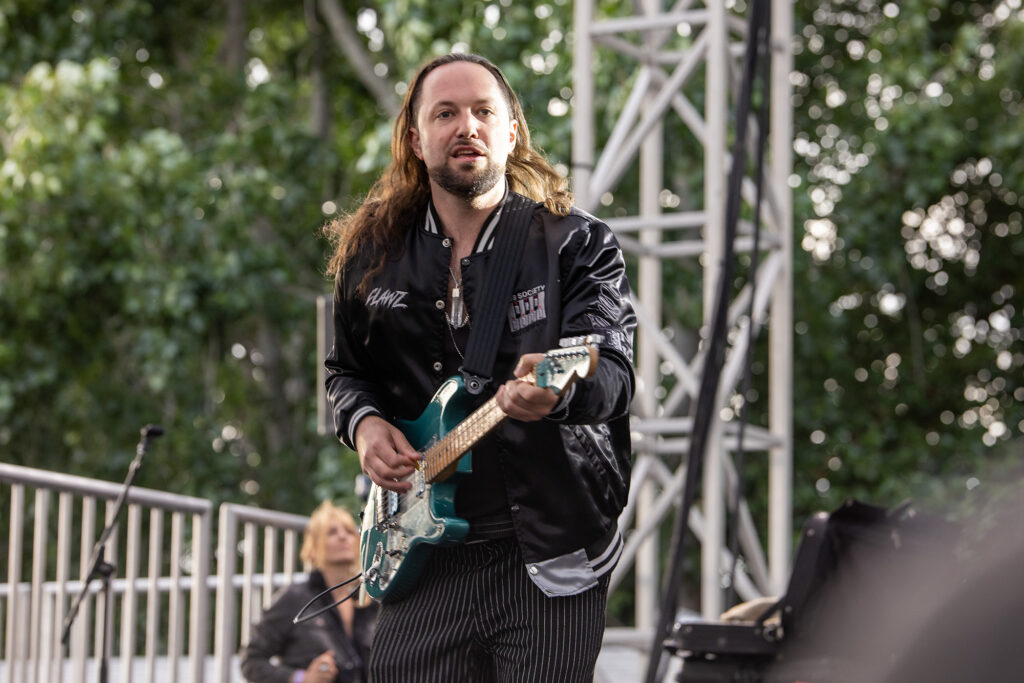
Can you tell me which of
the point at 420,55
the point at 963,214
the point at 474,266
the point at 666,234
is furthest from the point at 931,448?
the point at 474,266

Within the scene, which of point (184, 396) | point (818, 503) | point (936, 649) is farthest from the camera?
point (184, 396)

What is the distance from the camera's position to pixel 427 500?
2092 millimetres

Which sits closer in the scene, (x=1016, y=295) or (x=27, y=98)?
(x=27, y=98)

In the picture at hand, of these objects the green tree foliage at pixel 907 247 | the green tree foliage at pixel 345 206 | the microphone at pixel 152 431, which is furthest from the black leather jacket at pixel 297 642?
the green tree foliage at pixel 907 247

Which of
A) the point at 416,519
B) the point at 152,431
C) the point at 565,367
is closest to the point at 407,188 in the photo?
the point at 416,519

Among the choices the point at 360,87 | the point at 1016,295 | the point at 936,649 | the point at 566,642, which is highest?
the point at 360,87

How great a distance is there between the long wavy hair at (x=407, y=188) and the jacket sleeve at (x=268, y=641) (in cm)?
318

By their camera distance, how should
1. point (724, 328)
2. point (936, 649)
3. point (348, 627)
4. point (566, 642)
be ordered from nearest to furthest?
1. point (936, 649)
2. point (566, 642)
3. point (724, 328)
4. point (348, 627)

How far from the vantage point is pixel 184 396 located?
13000 millimetres

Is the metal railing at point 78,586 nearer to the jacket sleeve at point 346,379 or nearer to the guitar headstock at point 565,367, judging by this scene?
the jacket sleeve at point 346,379

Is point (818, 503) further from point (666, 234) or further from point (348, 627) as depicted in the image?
point (348, 627)

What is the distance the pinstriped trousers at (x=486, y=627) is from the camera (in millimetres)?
2018

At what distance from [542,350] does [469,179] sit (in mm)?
293

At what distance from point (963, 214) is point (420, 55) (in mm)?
4763
